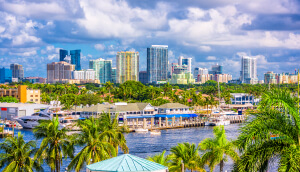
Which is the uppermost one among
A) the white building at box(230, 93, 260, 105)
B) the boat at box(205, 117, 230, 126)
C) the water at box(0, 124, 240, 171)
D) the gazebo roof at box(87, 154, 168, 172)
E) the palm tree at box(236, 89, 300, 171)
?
the palm tree at box(236, 89, 300, 171)

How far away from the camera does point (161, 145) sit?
74.2m

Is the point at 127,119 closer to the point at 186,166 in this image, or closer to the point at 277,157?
the point at 186,166

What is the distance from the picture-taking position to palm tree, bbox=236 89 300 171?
12664mm

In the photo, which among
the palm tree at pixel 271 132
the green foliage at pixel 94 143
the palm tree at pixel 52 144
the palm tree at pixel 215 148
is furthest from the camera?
the palm tree at pixel 52 144

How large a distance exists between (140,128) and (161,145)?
2387cm

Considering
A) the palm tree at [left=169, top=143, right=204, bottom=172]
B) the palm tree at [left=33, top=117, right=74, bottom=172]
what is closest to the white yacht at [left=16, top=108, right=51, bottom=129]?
the palm tree at [left=33, top=117, right=74, bottom=172]

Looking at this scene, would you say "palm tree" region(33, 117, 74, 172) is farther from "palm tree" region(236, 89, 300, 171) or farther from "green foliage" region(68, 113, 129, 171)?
"palm tree" region(236, 89, 300, 171)

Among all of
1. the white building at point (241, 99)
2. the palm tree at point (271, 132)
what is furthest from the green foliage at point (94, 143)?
the white building at point (241, 99)

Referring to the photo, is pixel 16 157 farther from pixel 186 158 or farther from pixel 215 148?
pixel 215 148

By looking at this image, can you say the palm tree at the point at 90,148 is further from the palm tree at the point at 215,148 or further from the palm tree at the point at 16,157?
the palm tree at the point at 215,148

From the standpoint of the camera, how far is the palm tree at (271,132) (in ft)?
41.5

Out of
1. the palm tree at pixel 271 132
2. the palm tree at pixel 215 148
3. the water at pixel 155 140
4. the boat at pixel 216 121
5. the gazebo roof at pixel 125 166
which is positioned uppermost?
the palm tree at pixel 271 132

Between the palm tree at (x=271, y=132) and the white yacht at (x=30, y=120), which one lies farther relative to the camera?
the white yacht at (x=30, y=120)

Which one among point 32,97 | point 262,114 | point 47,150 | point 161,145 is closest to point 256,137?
point 262,114
